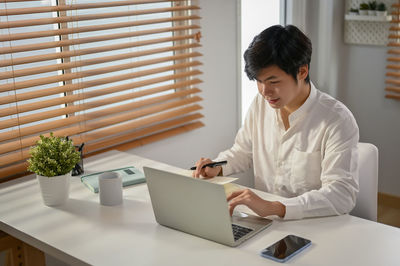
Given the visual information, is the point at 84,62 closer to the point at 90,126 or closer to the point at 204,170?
the point at 90,126

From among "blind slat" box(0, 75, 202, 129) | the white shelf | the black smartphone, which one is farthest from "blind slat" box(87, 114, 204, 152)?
the white shelf

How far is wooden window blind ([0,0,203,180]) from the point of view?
2303 millimetres

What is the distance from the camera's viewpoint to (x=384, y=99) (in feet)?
12.5

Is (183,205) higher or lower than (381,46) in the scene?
lower

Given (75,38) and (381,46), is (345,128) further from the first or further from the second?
(381,46)

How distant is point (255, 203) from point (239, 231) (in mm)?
108

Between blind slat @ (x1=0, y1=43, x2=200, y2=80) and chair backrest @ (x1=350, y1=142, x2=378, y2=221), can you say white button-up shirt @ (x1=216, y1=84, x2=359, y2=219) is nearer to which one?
chair backrest @ (x1=350, y1=142, x2=378, y2=221)

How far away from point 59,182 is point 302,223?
2.73 ft

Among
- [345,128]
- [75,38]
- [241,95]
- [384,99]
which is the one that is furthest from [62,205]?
[384,99]

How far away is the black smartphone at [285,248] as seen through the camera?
1.56 meters

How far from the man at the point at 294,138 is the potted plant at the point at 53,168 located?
467 millimetres

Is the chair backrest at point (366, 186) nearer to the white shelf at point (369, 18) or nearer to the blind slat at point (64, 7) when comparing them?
the blind slat at point (64, 7)

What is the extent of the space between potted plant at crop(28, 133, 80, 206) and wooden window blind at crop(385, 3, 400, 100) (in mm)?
2417

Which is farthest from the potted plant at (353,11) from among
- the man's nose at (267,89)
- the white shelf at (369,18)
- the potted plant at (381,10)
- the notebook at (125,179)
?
the notebook at (125,179)
